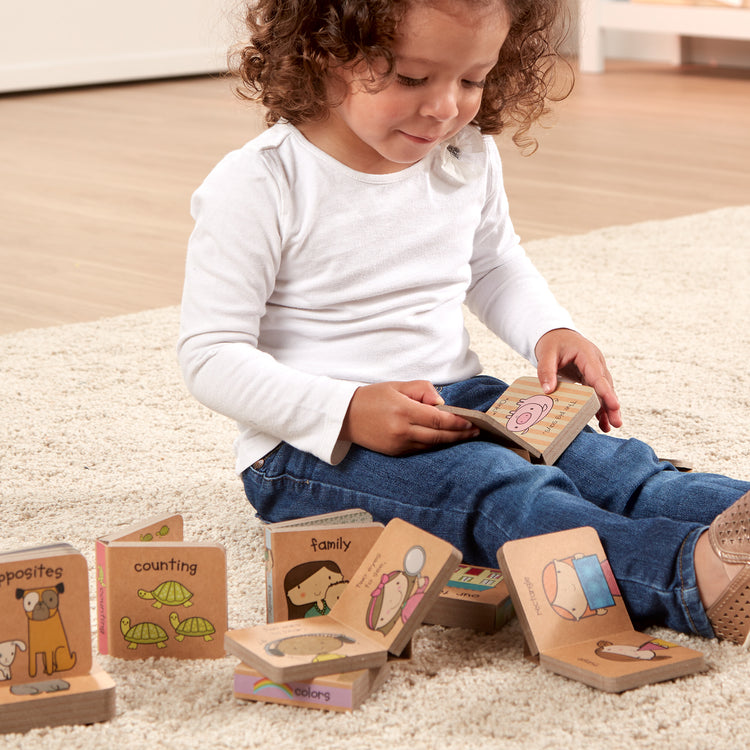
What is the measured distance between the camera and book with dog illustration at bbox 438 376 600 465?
3.16ft

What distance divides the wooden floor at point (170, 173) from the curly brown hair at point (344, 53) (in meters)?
0.85

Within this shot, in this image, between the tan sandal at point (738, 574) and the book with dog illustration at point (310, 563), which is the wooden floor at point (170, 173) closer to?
the book with dog illustration at point (310, 563)

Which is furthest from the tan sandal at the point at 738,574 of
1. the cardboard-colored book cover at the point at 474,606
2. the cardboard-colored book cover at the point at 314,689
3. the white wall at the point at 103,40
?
the white wall at the point at 103,40

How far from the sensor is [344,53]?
95 centimetres

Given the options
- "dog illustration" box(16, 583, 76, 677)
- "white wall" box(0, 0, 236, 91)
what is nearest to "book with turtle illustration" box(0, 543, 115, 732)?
"dog illustration" box(16, 583, 76, 677)

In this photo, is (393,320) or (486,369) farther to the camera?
(486,369)

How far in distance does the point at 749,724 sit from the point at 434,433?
33 cm

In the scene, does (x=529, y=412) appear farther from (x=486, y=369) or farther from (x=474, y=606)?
(x=486, y=369)

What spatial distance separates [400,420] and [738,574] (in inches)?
11.1

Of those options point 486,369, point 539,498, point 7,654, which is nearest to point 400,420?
point 539,498

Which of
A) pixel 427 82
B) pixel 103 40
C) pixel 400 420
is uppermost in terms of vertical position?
pixel 103 40

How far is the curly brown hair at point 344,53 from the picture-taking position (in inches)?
36.2

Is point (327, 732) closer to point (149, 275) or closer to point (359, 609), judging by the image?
point (359, 609)

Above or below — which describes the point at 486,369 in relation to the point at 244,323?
below
